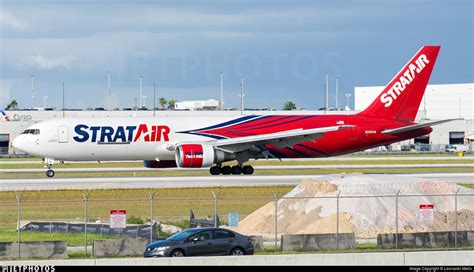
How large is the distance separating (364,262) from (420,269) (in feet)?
9.83

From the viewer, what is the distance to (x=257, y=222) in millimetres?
36938

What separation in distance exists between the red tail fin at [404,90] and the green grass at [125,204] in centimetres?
1604

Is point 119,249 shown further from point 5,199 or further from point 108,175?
point 108,175

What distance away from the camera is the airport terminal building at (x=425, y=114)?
116125 millimetres

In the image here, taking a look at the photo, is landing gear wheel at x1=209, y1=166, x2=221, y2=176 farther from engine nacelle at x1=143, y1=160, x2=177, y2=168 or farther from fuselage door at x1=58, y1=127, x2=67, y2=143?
fuselage door at x1=58, y1=127, x2=67, y2=143

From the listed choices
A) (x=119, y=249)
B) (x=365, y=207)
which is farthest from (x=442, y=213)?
(x=119, y=249)

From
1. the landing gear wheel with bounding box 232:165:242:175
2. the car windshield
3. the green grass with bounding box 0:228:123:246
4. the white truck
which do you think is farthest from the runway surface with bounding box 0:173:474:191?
the white truck

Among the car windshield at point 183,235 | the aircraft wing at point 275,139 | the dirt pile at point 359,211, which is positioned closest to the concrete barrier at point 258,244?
the car windshield at point 183,235

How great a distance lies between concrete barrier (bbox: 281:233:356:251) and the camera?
102 ft

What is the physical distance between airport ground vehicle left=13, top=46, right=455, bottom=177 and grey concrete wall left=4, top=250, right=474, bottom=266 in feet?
99.1

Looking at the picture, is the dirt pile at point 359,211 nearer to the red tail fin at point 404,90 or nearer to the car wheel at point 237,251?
the car wheel at point 237,251

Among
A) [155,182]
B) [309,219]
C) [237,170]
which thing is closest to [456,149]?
[237,170]

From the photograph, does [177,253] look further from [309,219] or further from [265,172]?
[265,172]

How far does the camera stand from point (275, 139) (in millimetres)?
61375
